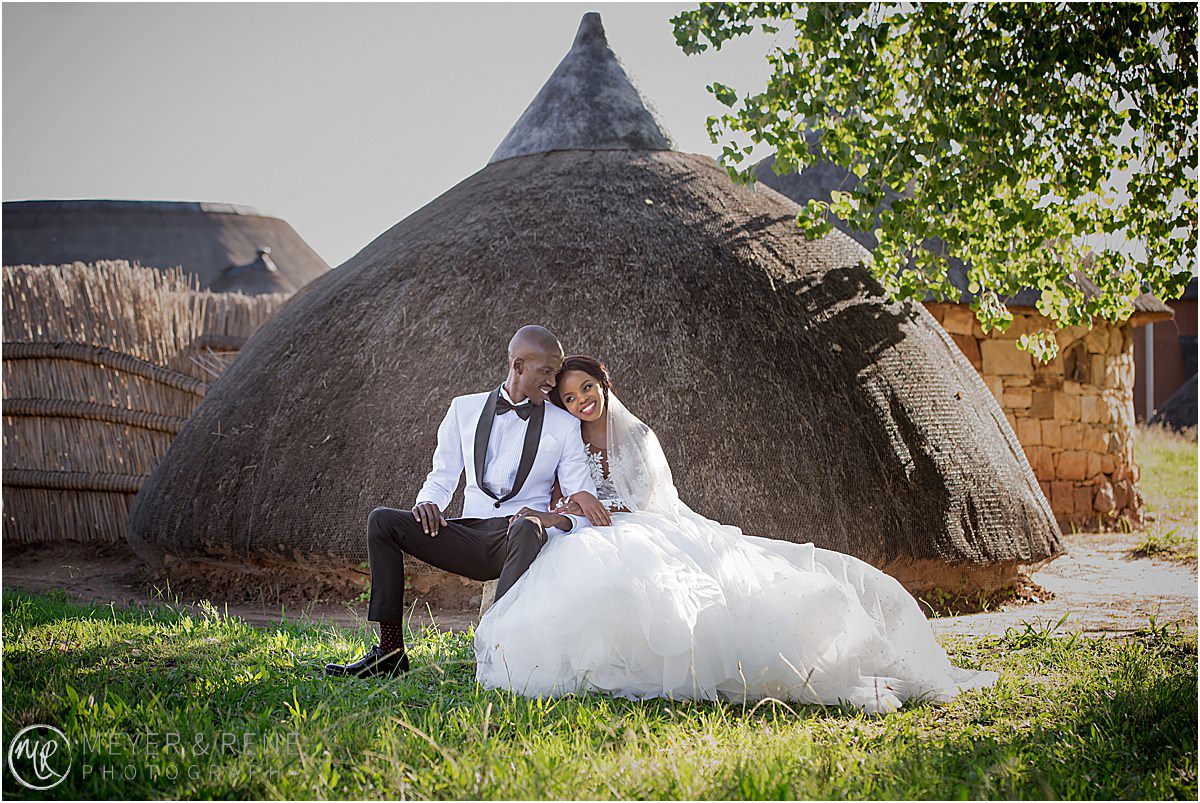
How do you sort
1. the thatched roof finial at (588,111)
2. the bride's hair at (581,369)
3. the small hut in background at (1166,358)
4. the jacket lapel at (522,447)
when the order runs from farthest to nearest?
the small hut in background at (1166,358), the thatched roof finial at (588,111), the bride's hair at (581,369), the jacket lapel at (522,447)

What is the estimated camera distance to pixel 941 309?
31.2ft

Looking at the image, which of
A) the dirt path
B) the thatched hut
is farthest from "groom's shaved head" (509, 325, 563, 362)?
the thatched hut

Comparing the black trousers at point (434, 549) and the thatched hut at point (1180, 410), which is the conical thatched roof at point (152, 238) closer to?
the black trousers at point (434, 549)

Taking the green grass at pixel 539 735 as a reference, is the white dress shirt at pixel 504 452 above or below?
above

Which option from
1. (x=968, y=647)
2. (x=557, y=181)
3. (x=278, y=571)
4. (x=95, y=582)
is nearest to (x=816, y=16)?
(x=557, y=181)

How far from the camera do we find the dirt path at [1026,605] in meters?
5.67

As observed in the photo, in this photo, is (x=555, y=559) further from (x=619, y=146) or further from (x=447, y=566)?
(x=619, y=146)

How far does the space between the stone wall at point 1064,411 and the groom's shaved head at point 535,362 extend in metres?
6.49

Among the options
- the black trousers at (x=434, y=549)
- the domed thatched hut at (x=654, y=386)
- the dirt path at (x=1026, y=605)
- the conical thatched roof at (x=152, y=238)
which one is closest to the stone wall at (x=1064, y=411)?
the dirt path at (x=1026, y=605)

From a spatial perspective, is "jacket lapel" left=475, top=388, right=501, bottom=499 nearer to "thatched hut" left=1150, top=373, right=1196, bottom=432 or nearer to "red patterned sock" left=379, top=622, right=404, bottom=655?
"red patterned sock" left=379, top=622, right=404, bottom=655

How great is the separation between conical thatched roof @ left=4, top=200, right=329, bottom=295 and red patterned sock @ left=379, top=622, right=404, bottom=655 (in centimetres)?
1527

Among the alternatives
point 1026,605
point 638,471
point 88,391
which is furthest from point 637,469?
point 88,391

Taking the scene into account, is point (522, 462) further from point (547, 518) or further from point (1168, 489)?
point (1168, 489)

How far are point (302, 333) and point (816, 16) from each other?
149 inches
